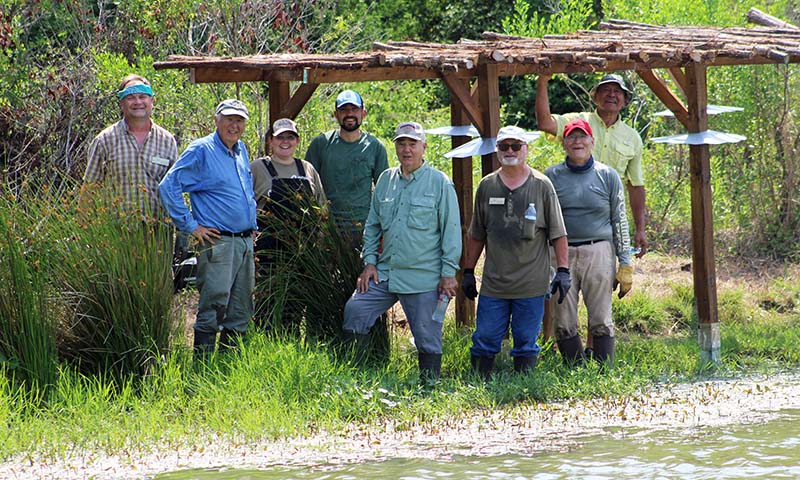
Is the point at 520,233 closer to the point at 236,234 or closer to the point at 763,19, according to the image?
the point at 236,234

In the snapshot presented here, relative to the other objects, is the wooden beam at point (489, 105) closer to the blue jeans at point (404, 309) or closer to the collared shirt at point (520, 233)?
the collared shirt at point (520, 233)

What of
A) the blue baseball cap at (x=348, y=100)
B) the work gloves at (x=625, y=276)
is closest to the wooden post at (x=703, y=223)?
the work gloves at (x=625, y=276)

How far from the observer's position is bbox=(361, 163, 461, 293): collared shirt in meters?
7.74

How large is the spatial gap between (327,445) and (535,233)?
2019mm

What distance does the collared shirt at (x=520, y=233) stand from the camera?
307 inches

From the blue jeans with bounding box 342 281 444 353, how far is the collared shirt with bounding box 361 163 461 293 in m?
0.09

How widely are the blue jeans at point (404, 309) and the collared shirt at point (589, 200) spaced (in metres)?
1.14

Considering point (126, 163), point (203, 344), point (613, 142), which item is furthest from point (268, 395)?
point (613, 142)

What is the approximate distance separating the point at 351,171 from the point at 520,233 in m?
1.54

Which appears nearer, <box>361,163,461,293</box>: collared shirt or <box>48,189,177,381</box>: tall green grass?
<box>48,189,177,381</box>: tall green grass

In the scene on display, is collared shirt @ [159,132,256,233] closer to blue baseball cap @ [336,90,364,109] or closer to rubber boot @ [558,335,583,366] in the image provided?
blue baseball cap @ [336,90,364,109]

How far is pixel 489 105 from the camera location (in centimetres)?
866

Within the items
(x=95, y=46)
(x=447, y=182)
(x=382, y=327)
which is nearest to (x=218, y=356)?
(x=382, y=327)

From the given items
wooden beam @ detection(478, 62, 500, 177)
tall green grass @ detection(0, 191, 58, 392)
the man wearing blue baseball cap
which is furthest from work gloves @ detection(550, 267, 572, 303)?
tall green grass @ detection(0, 191, 58, 392)
